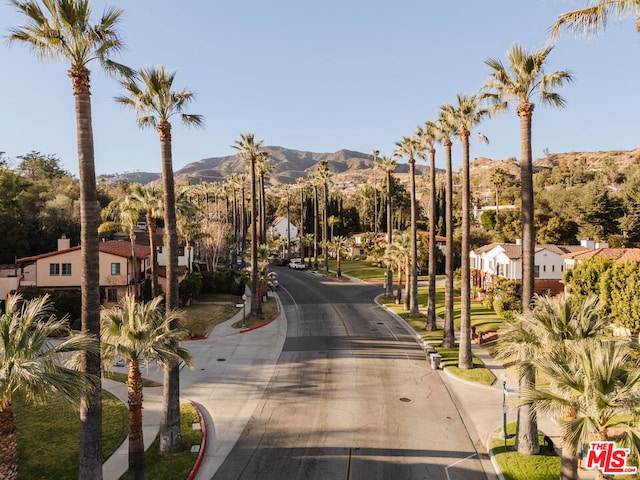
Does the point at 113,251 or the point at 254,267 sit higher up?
the point at 113,251

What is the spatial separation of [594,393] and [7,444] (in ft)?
46.3

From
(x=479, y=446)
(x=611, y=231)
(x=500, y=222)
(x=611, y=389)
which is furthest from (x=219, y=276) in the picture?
(x=611, y=231)

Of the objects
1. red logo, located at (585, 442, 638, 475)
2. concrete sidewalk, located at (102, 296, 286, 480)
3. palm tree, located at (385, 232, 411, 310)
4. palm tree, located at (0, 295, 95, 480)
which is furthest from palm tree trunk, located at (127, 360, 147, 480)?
palm tree, located at (385, 232, 411, 310)

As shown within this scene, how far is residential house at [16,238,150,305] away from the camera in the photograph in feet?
126

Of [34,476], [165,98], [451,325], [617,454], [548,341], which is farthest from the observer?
[451,325]

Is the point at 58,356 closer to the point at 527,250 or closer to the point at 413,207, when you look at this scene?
the point at 527,250

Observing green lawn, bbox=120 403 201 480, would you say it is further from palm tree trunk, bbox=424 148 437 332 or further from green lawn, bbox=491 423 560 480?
palm tree trunk, bbox=424 148 437 332

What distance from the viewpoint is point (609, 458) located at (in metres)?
9.91

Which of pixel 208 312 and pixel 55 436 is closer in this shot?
pixel 55 436

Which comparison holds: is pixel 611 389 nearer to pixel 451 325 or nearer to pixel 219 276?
pixel 451 325

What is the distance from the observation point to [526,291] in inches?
667

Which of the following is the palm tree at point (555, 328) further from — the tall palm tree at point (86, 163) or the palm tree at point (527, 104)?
the tall palm tree at point (86, 163)

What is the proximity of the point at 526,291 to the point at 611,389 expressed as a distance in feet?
22.7

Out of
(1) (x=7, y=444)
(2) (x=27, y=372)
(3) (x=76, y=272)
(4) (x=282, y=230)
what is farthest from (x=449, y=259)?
(4) (x=282, y=230)
